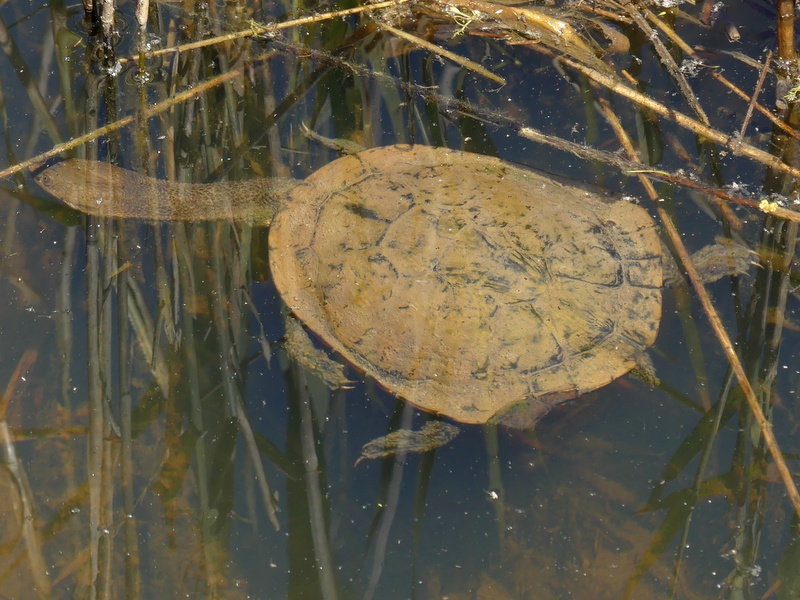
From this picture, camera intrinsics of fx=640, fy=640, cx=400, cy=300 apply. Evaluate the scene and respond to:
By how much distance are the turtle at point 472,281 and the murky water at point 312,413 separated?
0.92 feet

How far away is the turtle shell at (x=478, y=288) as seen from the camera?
7.84 ft

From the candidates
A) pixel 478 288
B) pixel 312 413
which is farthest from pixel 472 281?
pixel 312 413

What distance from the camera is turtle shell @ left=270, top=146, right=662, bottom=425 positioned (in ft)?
7.84

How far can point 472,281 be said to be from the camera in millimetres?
2369

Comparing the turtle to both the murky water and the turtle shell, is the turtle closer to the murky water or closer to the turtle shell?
the turtle shell

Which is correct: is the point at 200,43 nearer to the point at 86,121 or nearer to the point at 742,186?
the point at 86,121

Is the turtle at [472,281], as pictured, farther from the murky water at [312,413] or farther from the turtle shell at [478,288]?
the murky water at [312,413]

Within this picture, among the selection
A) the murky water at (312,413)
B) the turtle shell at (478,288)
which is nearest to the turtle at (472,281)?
the turtle shell at (478,288)

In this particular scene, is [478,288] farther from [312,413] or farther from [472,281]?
[312,413]

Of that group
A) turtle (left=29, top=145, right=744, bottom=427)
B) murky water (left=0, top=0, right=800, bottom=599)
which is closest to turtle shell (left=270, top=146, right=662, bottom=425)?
turtle (left=29, top=145, right=744, bottom=427)

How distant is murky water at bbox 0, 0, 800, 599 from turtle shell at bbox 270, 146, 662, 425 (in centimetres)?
29

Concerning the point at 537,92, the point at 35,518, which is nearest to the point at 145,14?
the point at 537,92

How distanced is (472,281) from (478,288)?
3 centimetres

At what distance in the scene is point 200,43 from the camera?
3.30m
